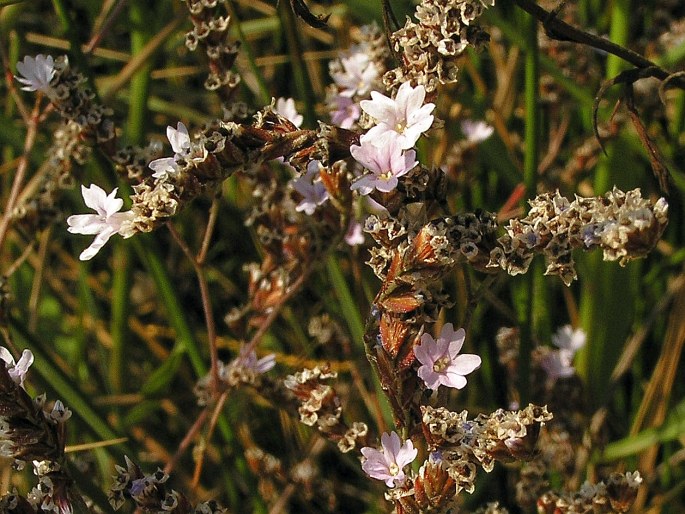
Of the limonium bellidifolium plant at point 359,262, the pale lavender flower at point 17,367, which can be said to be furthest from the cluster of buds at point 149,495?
the pale lavender flower at point 17,367

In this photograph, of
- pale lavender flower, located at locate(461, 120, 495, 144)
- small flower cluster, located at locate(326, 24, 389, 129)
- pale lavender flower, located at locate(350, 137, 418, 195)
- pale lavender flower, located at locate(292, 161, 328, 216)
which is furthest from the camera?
pale lavender flower, located at locate(461, 120, 495, 144)

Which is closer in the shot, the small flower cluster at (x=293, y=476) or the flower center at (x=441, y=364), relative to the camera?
the flower center at (x=441, y=364)

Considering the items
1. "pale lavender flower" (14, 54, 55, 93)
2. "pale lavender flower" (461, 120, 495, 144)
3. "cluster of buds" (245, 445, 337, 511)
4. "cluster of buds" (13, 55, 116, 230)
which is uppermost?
"pale lavender flower" (14, 54, 55, 93)

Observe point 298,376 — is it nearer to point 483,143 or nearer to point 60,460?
point 60,460

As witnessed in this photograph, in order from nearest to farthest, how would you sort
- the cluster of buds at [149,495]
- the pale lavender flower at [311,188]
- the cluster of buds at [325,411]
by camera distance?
the cluster of buds at [149,495], the cluster of buds at [325,411], the pale lavender flower at [311,188]

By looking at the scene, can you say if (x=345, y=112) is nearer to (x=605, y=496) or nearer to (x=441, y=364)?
(x=441, y=364)

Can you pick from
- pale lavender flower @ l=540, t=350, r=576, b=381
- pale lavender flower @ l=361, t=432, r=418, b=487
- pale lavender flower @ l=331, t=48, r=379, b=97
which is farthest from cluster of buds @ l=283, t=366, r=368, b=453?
pale lavender flower @ l=540, t=350, r=576, b=381

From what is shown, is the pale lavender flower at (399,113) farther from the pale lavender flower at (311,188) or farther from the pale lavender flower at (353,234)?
the pale lavender flower at (353,234)

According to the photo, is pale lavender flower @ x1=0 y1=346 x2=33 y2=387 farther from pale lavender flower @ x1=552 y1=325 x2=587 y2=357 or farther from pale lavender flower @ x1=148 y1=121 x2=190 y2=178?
pale lavender flower @ x1=552 y1=325 x2=587 y2=357
